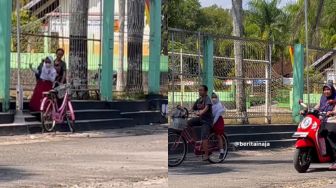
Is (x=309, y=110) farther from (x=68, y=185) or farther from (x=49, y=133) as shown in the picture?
(x=49, y=133)

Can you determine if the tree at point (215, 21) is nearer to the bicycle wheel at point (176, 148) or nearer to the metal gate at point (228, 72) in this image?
the metal gate at point (228, 72)

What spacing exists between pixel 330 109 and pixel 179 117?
114cm

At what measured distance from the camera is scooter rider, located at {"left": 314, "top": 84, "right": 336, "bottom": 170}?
4102 mm

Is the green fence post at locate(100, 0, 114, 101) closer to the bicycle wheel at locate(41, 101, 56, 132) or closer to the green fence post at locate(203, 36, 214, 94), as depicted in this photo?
the bicycle wheel at locate(41, 101, 56, 132)

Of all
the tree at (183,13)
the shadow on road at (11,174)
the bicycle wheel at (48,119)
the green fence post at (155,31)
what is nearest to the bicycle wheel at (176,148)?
the tree at (183,13)

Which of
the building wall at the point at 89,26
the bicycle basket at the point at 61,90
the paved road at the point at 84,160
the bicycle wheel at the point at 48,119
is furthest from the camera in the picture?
the building wall at the point at 89,26

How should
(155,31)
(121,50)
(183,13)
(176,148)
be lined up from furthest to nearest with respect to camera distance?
(121,50), (155,31), (176,148), (183,13)

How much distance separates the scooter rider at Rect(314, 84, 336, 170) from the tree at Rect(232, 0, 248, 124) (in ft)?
1.87

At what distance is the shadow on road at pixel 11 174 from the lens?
239 inches

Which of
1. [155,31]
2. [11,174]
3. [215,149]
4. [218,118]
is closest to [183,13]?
[218,118]

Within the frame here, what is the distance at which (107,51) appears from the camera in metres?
12.3

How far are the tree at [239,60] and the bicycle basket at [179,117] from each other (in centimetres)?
40

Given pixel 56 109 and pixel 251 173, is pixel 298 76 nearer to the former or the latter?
pixel 251 173

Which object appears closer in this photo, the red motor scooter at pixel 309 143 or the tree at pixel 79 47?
A: the red motor scooter at pixel 309 143
